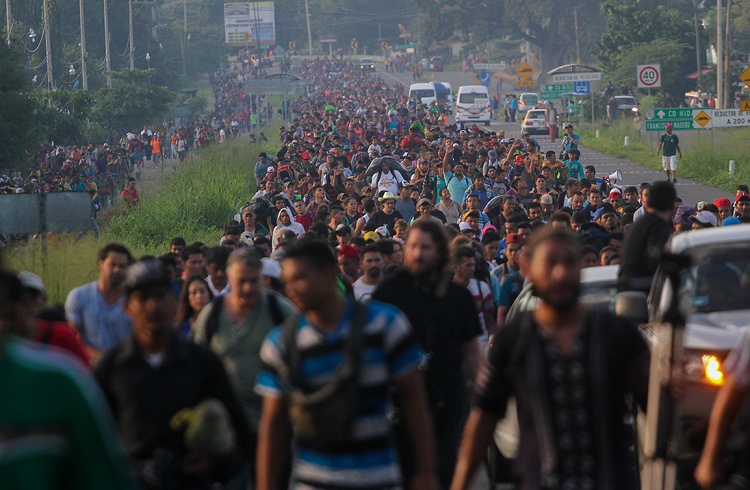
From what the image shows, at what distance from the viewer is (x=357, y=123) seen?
138 feet

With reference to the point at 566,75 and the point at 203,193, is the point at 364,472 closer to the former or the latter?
the point at 203,193

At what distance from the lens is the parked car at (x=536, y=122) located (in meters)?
52.6

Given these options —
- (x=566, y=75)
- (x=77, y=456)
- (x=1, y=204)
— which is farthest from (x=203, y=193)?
(x=77, y=456)

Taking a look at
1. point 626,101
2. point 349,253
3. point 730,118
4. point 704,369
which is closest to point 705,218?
point 349,253

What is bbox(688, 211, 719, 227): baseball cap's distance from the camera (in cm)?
1198

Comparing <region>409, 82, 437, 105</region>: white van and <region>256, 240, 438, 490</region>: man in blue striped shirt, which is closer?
<region>256, 240, 438, 490</region>: man in blue striped shirt

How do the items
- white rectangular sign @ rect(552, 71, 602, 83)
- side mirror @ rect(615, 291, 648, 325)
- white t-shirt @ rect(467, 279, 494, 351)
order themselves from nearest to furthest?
side mirror @ rect(615, 291, 648, 325) < white t-shirt @ rect(467, 279, 494, 351) < white rectangular sign @ rect(552, 71, 602, 83)

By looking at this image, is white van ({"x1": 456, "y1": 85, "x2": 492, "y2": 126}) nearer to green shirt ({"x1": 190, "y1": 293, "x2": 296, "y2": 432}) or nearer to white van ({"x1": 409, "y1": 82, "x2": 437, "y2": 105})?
white van ({"x1": 409, "y1": 82, "x2": 437, "y2": 105})

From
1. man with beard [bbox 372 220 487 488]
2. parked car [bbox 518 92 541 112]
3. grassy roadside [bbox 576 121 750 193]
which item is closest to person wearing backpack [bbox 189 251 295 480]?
man with beard [bbox 372 220 487 488]

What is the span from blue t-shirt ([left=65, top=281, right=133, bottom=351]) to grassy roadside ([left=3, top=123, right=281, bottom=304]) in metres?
5.34

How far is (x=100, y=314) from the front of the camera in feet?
20.4

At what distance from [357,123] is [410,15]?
10459 cm

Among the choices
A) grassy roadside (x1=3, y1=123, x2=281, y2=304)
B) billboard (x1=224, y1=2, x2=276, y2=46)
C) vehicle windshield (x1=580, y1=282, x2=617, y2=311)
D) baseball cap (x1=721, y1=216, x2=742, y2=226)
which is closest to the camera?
vehicle windshield (x1=580, y1=282, x2=617, y2=311)

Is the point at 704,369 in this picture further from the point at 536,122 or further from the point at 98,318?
the point at 536,122
